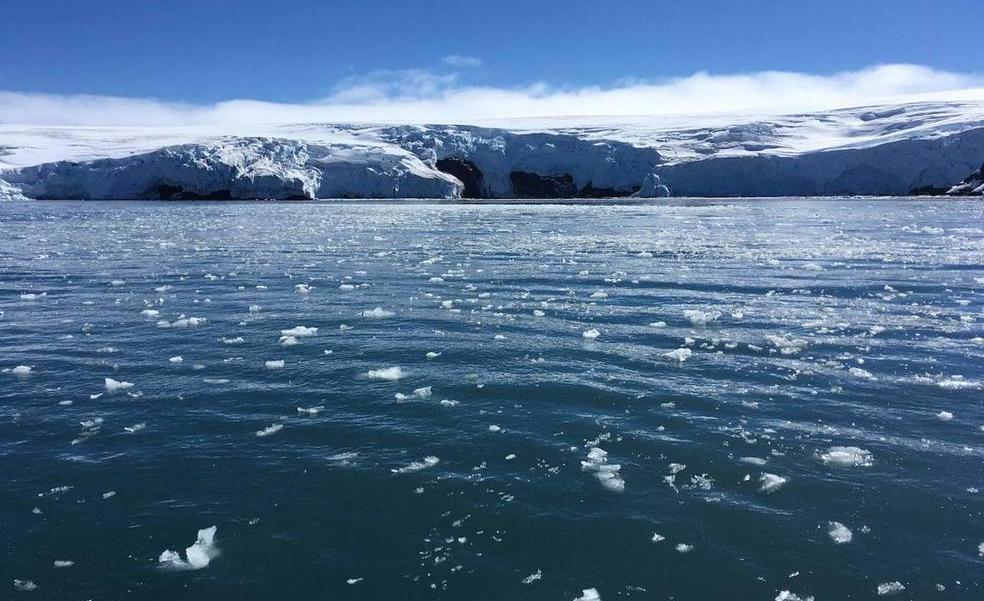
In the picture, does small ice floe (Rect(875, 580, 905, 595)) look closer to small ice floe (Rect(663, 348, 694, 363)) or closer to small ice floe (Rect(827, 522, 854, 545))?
small ice floe (Rect(827, 522, 854, 545))

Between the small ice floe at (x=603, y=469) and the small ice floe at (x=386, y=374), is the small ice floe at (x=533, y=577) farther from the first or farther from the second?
the small ice floe at (x=386, y=374)

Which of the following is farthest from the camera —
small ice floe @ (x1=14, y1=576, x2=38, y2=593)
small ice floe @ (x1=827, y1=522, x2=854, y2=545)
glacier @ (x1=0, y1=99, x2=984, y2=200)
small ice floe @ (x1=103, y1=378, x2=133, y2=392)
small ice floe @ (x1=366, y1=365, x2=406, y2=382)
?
glacier @ (x1=0, y1=99, x2=984, y2=200)

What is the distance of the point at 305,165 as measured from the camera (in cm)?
6656

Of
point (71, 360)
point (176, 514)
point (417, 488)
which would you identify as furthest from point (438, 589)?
point (71, 360)

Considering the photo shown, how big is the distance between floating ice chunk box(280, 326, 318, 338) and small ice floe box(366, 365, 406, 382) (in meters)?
2.28

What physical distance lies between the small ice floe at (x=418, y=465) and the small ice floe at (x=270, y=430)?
150 centimetres

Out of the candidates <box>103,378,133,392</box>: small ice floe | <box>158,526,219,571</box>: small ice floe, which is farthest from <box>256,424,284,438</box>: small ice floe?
<box>103,378,133,392</box>: small ice floe

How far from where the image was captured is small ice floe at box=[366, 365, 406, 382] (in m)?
8.42

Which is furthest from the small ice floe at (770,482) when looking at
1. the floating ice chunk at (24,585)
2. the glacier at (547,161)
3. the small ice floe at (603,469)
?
the glacier at (547,161)

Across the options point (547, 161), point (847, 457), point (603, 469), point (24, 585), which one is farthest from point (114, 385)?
point (547, 161)

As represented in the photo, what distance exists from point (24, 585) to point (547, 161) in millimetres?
Result: 69282

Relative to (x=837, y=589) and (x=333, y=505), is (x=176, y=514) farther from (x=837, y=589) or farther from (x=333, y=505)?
(x=837, y=589)

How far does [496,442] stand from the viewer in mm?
6477

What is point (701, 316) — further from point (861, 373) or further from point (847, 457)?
point (847, 457)
